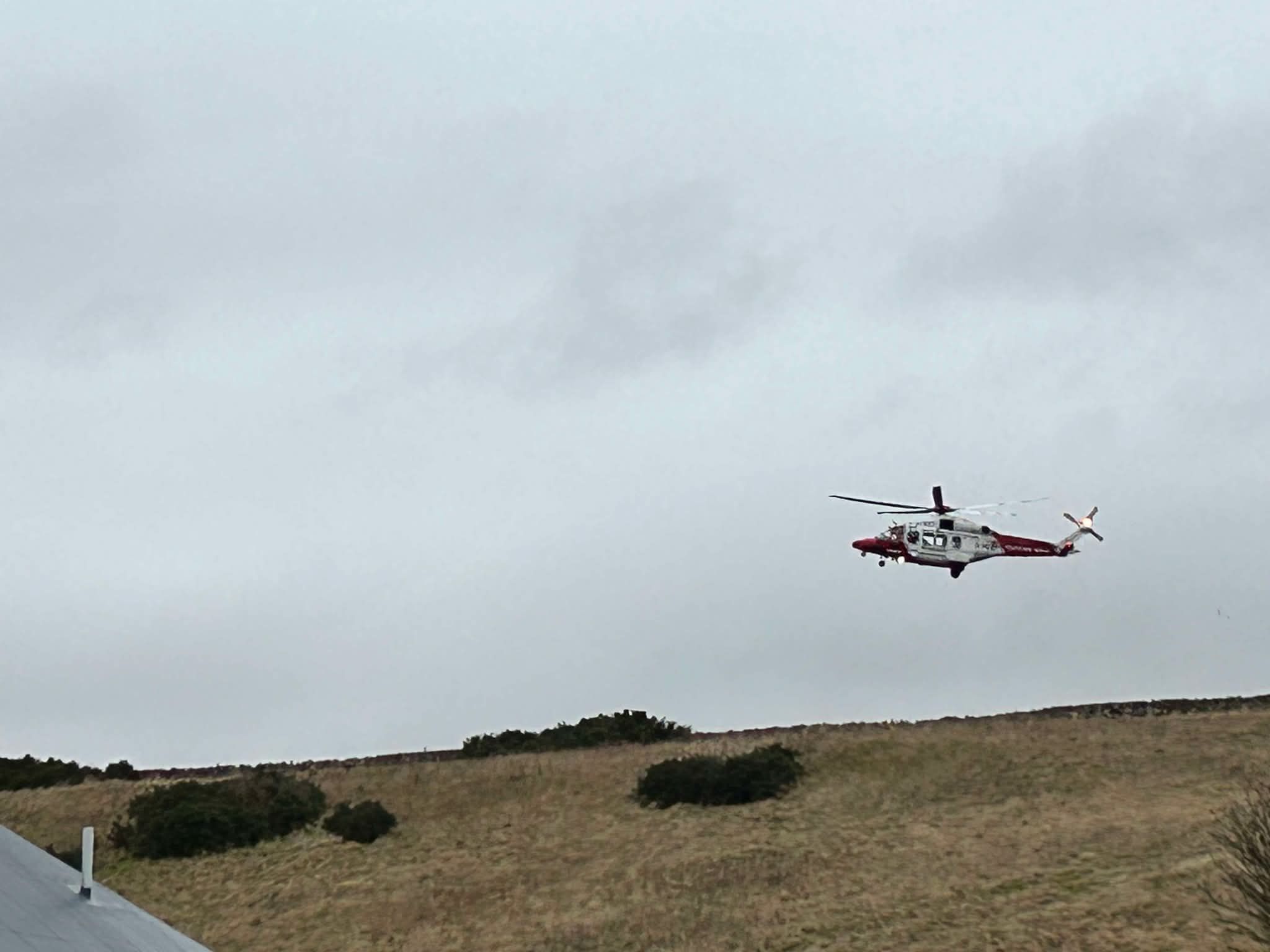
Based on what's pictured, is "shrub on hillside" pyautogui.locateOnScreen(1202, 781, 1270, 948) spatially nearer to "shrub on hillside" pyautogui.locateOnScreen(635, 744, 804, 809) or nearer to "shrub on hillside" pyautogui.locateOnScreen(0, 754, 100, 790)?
"shrub on hillside" pyautogui.locateOnScreen(635, 744, 804, 809)

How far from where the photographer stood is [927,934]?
32656 mm

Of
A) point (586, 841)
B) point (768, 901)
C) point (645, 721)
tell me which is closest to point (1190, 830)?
point (768, 901)

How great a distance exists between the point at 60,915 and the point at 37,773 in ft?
118

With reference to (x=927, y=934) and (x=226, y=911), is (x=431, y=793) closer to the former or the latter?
(x=226, y=911)

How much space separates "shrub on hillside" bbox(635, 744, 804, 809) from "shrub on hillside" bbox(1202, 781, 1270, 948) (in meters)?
13.4

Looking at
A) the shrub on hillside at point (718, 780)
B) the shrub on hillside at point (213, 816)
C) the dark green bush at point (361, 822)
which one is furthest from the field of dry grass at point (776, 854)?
the shrub on hillside at point (213, 816)

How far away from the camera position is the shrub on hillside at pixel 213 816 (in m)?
43.1

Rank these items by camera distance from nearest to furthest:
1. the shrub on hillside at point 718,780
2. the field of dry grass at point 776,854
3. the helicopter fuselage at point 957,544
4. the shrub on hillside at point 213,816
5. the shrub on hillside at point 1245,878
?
the shrub on hillside at point 1245,878, the field of dry grass at point 776,854, the shrub on hillside at point 213,816, the shrub on hillside at point 718,780, the helicopter fuselage at point 957,544

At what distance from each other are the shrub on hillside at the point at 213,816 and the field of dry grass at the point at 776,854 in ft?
2.36

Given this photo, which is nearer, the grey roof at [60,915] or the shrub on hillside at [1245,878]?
the grey roof at [60,915]

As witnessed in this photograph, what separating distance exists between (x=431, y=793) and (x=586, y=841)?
24.1 feet

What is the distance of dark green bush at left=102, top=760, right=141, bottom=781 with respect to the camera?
181ft

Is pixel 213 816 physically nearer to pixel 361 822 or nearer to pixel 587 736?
pixel 361 822

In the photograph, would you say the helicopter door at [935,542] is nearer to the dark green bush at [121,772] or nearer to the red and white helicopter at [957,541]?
the red and white helicopter at [957,541]
